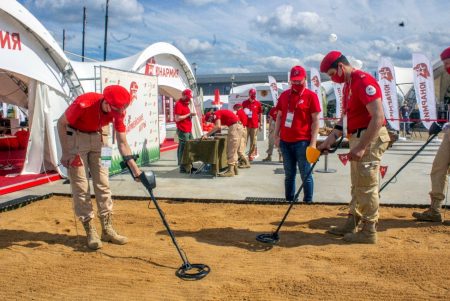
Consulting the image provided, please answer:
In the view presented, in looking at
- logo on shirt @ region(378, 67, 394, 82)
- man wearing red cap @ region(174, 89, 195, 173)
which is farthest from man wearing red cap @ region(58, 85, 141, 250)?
logo on shirt @ region(378, 67, 394, 82)

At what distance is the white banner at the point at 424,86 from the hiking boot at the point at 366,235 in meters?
Result: 12.8

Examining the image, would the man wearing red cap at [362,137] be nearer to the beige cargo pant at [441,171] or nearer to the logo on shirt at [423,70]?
the beige cargo pant at [441,171]

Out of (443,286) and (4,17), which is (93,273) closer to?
(443,286)

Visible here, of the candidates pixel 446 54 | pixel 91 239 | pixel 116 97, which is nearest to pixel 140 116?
pixel 91 239

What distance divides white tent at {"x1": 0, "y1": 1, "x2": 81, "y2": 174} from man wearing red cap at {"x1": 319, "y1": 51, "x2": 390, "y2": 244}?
5.69 metres

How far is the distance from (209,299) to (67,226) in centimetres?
269

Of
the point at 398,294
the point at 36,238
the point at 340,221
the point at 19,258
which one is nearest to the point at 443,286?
the point at 398,294

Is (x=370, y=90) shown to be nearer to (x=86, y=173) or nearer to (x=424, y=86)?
(x=86, y=173)

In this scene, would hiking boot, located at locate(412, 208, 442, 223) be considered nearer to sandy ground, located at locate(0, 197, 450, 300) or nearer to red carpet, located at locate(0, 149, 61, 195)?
sandy ground, located at locate(0, 197, 450, 300)

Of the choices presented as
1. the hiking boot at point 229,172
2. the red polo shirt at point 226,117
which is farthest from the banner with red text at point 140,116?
the hiking boot at point 229,172

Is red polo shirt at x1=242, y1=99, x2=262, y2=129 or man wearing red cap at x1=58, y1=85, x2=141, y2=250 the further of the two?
red polo shirt at x1=242, y1=99, x2=262, y2=129

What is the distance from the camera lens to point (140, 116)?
9820mm

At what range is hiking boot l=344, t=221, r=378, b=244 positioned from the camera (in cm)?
416

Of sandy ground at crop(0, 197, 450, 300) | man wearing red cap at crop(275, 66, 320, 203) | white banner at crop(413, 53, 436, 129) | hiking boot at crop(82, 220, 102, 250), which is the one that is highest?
white banner at crop(413, 53, 436, 129)
